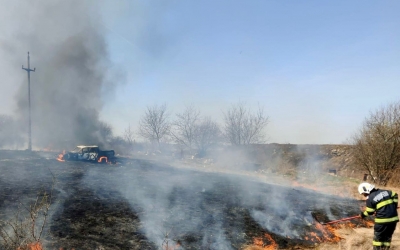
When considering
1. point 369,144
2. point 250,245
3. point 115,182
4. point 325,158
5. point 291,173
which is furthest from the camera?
point 325,158

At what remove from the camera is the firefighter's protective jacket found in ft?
21.5

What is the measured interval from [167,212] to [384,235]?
314 inches

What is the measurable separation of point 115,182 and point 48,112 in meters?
29.8

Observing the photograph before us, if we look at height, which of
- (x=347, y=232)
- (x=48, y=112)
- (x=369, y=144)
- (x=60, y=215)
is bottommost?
(x=347, y=232)

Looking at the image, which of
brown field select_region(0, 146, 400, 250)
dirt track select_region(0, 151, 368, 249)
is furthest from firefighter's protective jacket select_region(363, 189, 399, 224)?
dirt track select_region(0, 151, 368, 249)

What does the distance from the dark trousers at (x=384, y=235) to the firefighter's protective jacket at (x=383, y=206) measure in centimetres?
13

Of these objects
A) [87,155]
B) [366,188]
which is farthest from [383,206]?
[87,155]

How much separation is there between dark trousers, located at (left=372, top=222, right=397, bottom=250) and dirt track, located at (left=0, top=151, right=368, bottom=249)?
2.64m

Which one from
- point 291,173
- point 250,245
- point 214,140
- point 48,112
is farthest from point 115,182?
point 48,112

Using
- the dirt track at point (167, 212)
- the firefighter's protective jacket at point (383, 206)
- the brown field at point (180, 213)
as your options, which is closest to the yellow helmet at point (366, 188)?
the firefighter's protective jacket at point (383, 206)

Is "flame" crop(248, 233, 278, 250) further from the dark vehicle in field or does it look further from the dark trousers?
the dark vehicle in field

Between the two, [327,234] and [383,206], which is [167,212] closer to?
[327,234]

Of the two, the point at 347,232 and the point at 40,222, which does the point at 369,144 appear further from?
the point at 40,222

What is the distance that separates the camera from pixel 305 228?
421 inches
